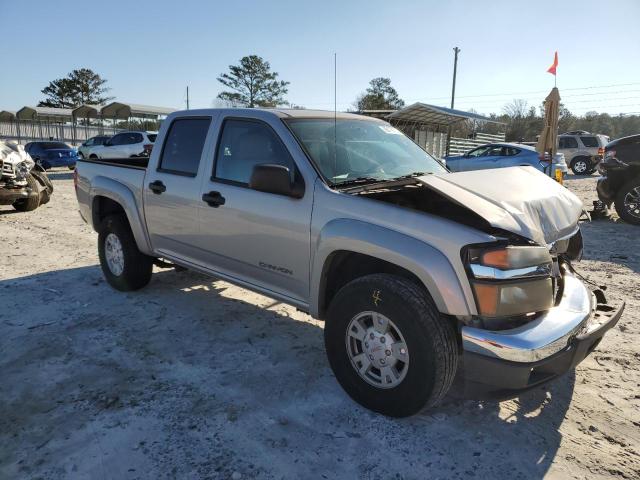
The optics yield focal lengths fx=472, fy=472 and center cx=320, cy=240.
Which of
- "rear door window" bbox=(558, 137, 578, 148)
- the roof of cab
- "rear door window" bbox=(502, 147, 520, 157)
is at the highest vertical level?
"rear door window" bbox=(558, 137, 578, 148)

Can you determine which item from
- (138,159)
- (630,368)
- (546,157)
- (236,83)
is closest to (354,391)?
(630,368)

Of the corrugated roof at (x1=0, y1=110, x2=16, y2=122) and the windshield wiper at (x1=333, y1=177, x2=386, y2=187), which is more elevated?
the corrugated roof at (x1=0, y1=110, x2=16, y2=122)

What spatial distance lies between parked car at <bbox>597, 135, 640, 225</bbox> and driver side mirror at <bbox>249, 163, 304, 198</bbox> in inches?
324

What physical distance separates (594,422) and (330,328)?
1.72 m

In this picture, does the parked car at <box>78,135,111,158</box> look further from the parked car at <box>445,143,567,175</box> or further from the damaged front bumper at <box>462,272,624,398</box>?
the damaged front bumper at <box>462,272,624,398</box>

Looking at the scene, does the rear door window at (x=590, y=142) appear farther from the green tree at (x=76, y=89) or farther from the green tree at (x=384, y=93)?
the green tree at (x=76, y=89)

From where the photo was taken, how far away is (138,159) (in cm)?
613

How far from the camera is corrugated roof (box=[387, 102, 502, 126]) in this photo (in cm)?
2102

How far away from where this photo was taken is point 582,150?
2194 cm

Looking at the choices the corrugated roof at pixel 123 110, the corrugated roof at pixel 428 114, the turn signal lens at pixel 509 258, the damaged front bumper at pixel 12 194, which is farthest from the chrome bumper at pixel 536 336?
the corrugated roof at pixel 123 110

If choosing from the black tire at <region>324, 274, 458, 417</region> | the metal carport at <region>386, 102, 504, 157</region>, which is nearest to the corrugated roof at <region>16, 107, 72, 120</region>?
the metal carport at <region>386, 102, 504, 157</region>

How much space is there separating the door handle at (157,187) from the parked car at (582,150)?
73.2 ft

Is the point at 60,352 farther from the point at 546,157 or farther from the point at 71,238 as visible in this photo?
the point at 546,157

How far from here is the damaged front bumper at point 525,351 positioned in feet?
7.82
